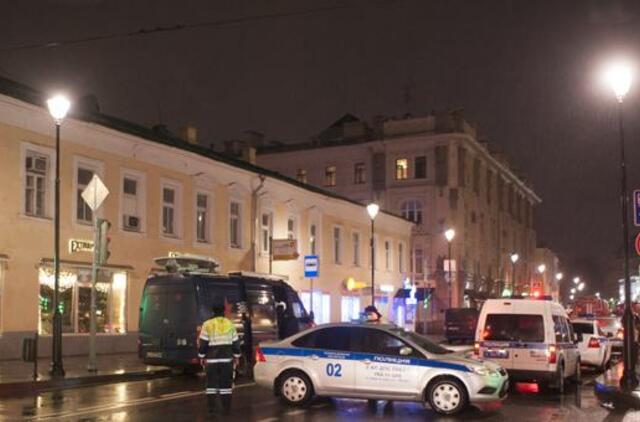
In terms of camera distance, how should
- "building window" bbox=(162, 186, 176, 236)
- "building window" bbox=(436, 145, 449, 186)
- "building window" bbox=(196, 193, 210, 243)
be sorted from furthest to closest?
"building window" bbox=(436, 145, 449, 186)
"building window" bbox=(196, 193, 210, 243)
"building window" bbox=(162, 186, 176, 236)

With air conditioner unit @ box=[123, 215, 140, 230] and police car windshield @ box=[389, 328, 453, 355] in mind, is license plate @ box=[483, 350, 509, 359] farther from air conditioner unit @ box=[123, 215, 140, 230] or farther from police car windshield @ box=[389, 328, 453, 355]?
air conditioner unit @ box=[123, 215, 140, 230]

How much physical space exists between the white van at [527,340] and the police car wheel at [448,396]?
4386 mm

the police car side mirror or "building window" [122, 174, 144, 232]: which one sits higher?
"building window" [122, 174, 144, 232]

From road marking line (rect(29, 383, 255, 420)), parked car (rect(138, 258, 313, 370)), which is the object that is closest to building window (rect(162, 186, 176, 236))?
parked car (rect(138, 258, 313, 370))

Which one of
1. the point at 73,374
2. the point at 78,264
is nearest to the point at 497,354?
the point at 73,374

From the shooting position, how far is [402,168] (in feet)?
213

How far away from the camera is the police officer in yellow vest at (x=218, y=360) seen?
13781 millimetres

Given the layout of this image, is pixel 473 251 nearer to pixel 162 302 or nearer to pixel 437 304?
pixel 437 304

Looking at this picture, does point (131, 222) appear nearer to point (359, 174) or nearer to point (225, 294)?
point (225, 294)

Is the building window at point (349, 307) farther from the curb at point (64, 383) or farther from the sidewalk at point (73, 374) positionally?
the curb at point (64, 383)

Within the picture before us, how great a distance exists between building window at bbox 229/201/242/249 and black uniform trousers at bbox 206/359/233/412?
21.6m

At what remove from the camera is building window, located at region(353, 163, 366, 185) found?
219 feet

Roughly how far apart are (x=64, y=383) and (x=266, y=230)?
19.8 m

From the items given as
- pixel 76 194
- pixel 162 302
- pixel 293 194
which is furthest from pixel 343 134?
pixel 162 302
